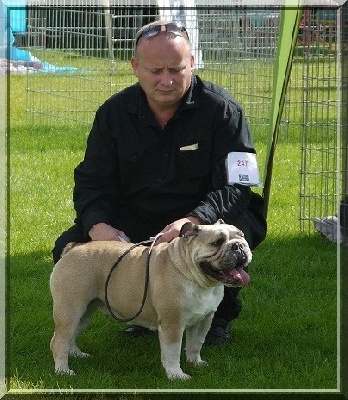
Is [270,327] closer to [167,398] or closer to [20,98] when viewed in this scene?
[167,398]

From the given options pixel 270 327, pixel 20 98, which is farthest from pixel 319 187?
pixel 20 98

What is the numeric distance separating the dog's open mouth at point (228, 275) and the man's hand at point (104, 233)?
0.52 meters

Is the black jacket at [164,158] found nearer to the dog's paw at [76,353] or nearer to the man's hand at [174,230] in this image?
the man's hand at [174,230]

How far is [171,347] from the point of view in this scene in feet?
10.8

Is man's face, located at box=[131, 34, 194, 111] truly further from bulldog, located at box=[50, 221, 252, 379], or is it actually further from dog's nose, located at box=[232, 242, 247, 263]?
dog's nose, located at box=[232, 242, 247, 263]

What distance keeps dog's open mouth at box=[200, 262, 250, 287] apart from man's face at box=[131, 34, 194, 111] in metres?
0.73

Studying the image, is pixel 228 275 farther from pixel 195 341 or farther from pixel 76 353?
pixel 76 353

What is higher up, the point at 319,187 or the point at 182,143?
the point at 182,143

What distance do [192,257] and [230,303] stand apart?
2.42 feet

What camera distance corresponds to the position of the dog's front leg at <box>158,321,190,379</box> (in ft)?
10.8

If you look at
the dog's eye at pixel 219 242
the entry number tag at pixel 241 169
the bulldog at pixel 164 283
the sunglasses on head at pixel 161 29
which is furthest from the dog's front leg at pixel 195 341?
the sunglasses on head at pixel 161 29

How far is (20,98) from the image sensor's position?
10.4 metres

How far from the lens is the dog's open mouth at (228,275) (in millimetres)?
3180

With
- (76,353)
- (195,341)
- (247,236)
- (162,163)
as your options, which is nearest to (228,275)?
(195,341)
